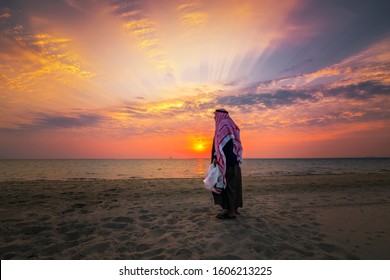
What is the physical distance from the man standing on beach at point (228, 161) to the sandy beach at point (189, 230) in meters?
0.41

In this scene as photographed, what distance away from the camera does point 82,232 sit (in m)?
4.59

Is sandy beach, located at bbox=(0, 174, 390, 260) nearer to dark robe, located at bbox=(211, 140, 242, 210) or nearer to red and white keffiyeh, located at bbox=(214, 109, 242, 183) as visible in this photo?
dark robe, located at bbox=(211, 140, 242, 210)

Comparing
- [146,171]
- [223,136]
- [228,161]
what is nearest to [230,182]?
[228,161]

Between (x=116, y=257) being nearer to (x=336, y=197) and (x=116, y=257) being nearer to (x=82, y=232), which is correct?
(x=82, y=232)

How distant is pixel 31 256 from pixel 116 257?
1440 mm

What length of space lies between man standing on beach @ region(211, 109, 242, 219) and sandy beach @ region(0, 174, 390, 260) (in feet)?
1.35

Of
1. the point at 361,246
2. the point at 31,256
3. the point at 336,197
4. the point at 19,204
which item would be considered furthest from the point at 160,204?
the point at 336,197

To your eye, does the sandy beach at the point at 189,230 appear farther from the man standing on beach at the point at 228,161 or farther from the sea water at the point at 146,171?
the sea water at the point at 146,171

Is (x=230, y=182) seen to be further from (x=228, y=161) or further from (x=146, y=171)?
(x=146, y=171)

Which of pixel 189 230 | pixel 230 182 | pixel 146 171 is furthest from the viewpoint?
pixel 146 171

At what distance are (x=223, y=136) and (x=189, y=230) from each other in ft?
8.20

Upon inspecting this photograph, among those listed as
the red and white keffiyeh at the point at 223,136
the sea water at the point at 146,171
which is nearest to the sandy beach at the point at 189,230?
the red and white keffiyeh at the point at 223,136

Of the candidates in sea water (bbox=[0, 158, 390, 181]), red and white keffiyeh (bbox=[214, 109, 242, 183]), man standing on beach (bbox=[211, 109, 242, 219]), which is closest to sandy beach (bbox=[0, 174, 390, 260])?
man standing on beach (bbox=[211, 109, 242, 219])

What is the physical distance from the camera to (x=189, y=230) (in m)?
4.68
